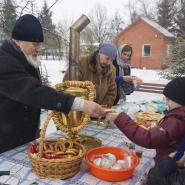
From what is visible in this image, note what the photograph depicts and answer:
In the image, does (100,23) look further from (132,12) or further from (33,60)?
(33,60)

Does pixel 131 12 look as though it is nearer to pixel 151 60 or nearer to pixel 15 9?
pixel 151 60

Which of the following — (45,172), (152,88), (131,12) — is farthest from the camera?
(131,12)

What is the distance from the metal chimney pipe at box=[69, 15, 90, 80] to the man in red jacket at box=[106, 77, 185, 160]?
1238 mm

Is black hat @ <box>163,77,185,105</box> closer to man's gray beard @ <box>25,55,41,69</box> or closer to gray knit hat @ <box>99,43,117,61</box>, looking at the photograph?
man's gray beard @ <box>25,55,41,69</box>

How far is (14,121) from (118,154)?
745 millimetres

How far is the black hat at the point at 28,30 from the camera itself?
199cm

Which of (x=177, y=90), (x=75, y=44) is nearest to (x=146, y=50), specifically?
(x=75, y=44)

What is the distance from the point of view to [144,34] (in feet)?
83.0

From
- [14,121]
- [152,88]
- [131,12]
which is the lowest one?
[152,88]

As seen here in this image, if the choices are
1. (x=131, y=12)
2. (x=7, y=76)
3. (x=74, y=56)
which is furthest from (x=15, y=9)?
(x=131, y=12)

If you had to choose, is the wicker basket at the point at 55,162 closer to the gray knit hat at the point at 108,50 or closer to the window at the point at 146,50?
the gray knit hat at the point at 108,50

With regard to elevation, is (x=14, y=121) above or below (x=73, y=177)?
above

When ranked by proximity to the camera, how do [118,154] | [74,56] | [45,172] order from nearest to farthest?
[45,172] < [118,154] < [74,56]

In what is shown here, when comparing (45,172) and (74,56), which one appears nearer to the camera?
(45,172)
